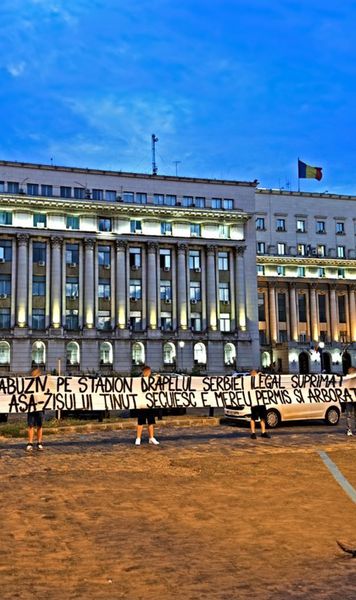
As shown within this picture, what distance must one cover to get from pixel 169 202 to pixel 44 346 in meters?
21.6

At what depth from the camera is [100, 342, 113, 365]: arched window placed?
69.2 meters

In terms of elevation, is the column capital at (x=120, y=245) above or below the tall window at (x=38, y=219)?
below

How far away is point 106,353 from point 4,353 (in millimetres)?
10708

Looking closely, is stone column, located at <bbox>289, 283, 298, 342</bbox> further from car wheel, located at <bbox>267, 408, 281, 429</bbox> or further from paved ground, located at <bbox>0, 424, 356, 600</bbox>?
paved ground, located at <bbox>0, 424, 356, 600</bbox>

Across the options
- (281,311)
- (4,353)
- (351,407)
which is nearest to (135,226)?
(4,353)

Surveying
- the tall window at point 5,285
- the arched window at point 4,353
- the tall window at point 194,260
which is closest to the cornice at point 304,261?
the tall window at point 194,260

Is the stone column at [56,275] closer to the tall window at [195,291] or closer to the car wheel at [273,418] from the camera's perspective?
the tall window at [195,291]

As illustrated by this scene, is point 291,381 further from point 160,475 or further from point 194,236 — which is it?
point 194,236

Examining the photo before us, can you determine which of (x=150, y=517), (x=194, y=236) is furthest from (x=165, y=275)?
(x=150, y=517)

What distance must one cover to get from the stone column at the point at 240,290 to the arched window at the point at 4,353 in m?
25.7

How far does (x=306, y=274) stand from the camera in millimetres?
87812

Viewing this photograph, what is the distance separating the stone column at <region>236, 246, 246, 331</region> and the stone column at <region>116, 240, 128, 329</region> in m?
13.2

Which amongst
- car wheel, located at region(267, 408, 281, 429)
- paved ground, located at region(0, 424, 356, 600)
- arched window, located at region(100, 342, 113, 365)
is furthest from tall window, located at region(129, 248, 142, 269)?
paved ground, located at region(0, 424, 356, 600)

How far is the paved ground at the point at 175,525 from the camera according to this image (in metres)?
6.34
